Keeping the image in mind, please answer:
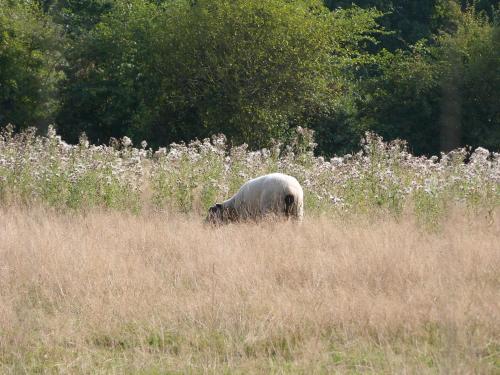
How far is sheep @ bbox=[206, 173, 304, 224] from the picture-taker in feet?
35.4

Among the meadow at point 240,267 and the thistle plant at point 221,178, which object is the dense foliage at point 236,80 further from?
the meadow at point 240,267

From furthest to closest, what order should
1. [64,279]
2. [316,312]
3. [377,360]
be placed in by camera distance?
[64,279] → [316,312] → [377,360]

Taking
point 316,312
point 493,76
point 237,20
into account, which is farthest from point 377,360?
point 493,76

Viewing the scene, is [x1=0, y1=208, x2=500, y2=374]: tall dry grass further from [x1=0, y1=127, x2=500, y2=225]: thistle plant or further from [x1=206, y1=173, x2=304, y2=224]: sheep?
[x1=0, y1=127, x2=500, y2=225]: thistle plant

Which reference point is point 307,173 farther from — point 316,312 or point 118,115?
point 118,115

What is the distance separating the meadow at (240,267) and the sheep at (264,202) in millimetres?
366

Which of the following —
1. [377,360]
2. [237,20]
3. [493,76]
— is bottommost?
[377,360]

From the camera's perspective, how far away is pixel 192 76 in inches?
1014

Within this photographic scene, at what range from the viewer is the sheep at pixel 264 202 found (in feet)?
35.4

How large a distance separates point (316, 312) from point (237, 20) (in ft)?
63.6

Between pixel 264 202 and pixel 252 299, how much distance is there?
4.24 m

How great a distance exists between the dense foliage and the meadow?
40.3 feet

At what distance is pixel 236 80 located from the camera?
2494cm

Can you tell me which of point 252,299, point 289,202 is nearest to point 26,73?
point 289,202
